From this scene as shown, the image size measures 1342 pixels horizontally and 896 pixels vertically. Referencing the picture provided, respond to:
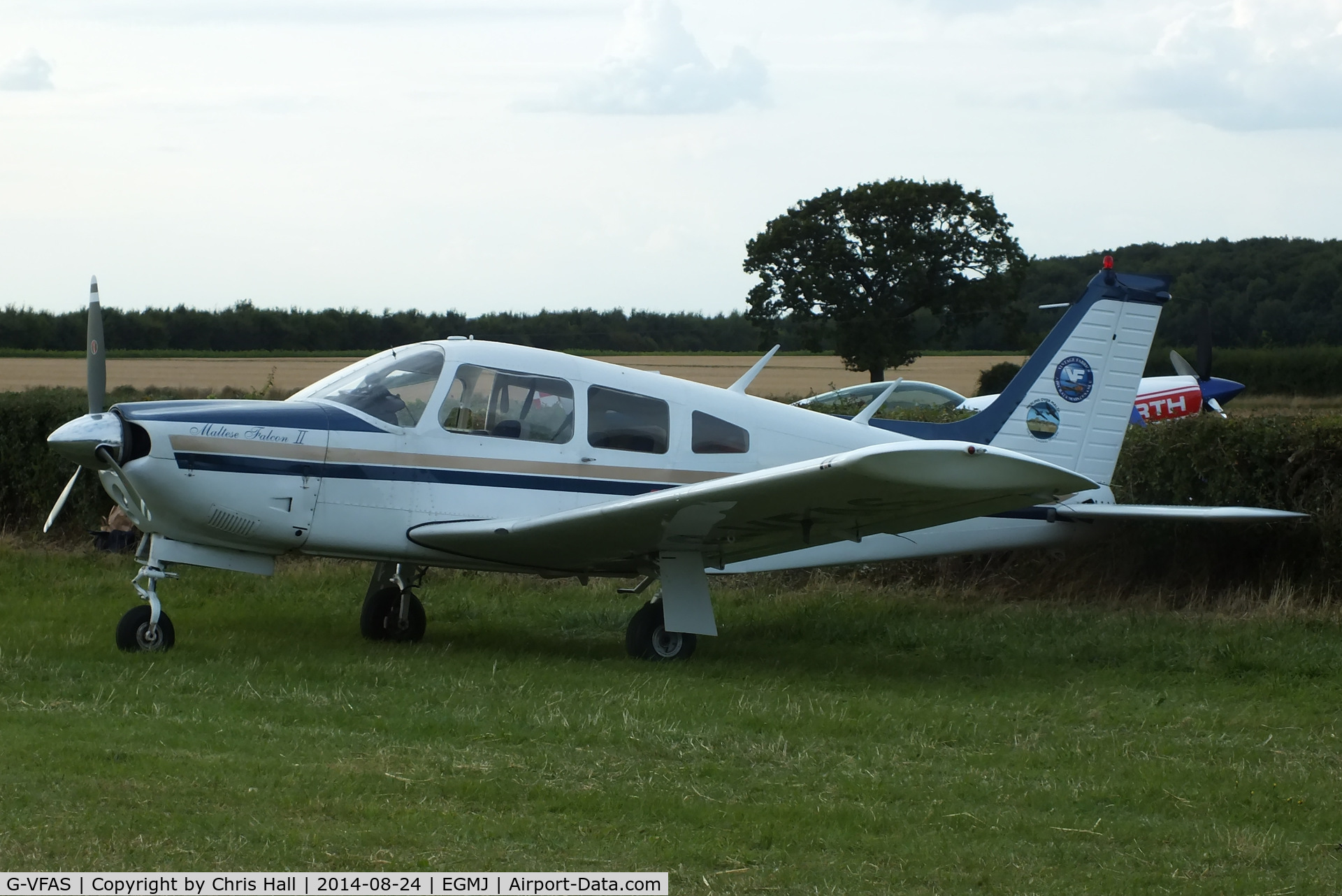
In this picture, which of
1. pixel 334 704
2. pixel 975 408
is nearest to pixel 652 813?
pixel 334 704

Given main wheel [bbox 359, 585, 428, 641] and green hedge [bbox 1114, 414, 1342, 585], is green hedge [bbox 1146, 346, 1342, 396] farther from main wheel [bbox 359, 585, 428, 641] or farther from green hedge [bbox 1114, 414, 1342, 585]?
main wheel [bbox 359, 585, 428, 641]

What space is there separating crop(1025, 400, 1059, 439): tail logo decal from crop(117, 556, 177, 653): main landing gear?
5.91 meters

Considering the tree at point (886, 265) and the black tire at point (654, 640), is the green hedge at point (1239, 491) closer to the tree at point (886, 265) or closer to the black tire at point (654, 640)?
the black tire at point (654, 640)

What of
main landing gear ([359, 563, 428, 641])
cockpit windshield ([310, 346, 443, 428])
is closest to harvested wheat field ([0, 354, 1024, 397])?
main landing gear ([359, 563, 428, 641])

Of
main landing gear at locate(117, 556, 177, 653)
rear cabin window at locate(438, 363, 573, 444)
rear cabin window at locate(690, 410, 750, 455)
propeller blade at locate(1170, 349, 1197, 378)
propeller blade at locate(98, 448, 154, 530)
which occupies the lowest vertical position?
main landing gear at locate(117, 556, 177, 653)

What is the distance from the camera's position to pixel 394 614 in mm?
9391

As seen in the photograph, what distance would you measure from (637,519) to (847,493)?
1.24 metres

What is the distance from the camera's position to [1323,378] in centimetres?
4272

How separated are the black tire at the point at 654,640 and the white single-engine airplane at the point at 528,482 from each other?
1 cm

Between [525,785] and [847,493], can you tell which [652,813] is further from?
[847,493]

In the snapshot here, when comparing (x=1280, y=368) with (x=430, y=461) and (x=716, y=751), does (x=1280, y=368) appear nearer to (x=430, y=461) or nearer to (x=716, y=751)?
(x=430, y=461)

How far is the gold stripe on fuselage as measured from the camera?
8023 millimetres

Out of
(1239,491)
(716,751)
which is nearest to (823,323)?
(1239,491)
